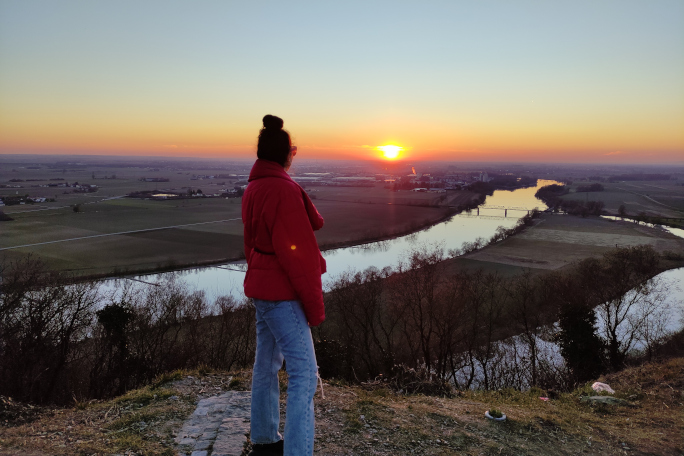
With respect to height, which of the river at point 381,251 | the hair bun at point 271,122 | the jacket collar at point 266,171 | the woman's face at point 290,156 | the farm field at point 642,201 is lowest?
the river at point 381,251

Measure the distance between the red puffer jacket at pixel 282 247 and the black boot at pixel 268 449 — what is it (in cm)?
86

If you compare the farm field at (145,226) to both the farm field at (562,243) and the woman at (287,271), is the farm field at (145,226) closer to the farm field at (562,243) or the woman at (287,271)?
the farm field at (562,243)

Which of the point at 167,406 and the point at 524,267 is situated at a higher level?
the point at 167,406

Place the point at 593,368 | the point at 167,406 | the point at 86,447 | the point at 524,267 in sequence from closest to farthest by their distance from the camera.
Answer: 1. the point at 86,447
2. the point at 167,406
3. the point at 593,368
4. the point at 524,267

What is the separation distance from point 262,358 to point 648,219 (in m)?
54.2

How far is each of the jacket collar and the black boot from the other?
62.3 inches

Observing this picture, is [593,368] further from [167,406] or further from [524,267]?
[524,267]

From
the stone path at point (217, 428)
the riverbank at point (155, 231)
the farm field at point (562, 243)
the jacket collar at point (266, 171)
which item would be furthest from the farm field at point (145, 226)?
the jacket collar at point (266, 171)

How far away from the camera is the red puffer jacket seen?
1.99 meters

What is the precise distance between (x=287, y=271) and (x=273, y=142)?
73 centimetres

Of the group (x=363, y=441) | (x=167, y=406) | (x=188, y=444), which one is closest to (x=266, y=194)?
(x=188, y=444)

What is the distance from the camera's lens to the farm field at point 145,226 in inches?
1072

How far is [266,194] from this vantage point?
2035mm

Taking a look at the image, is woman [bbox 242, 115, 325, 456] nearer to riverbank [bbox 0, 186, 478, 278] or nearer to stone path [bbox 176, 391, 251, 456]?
stone path [bbox 176, 391, 251, 456]
